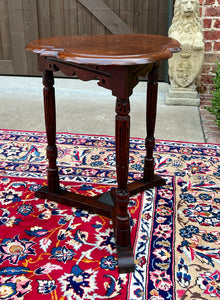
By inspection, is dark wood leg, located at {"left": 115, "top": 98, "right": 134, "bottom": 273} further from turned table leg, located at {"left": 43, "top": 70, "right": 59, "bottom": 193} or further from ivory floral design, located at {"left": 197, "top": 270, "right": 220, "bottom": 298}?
turned table leg, located at {"left": 43, "top": 70, "right": 59, "bottom": 193}

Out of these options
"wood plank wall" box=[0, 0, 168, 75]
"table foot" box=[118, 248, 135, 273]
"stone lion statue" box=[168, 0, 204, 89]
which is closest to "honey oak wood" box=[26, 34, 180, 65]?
"table foot" box=[118, 248, 135, 273]

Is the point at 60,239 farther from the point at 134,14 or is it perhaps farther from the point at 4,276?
the point at 134,14

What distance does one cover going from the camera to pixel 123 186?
1604mm

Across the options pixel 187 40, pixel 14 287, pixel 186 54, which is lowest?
pixel 14 287

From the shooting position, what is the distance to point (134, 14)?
441 cm

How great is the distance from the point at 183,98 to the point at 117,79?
2.73 meters

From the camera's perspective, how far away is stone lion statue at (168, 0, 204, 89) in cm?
362

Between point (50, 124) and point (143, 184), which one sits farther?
point (143, 184)

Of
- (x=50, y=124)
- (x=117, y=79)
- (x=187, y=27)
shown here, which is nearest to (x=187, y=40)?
(x=187, y=27)

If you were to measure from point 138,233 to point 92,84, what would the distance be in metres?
3.13

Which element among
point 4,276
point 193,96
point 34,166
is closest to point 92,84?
point 193,96

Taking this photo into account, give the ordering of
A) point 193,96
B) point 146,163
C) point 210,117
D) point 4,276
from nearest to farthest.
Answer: point 4,276 → point 146,163 → point 210,117 → point 193,96

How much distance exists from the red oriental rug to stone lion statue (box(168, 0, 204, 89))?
1344 mm

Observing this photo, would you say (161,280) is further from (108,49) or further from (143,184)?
(108,49)
